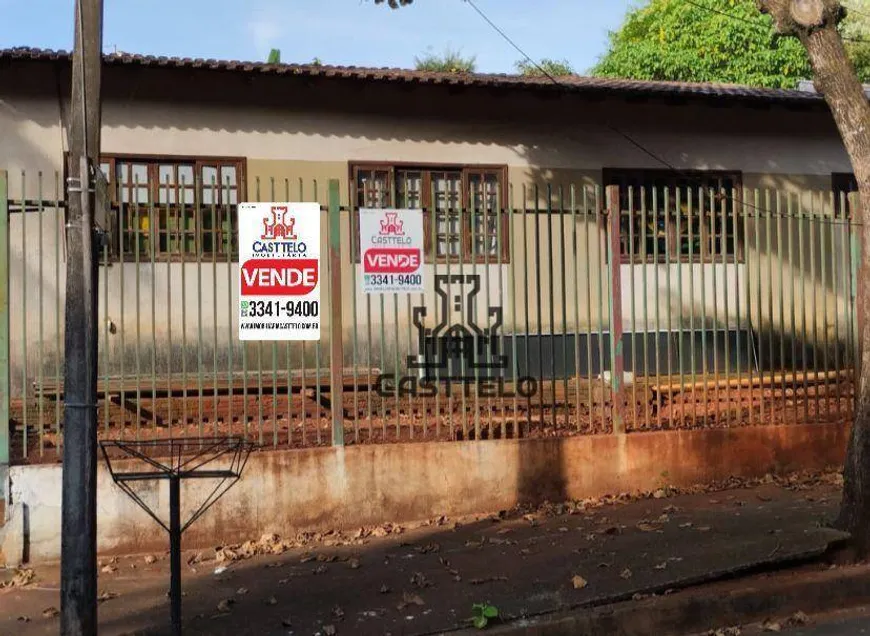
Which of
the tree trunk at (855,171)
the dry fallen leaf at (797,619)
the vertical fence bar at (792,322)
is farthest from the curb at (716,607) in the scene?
the vertical fence bar at (792,322)

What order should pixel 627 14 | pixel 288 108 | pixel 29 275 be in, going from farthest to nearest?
pixel 627 14 < pixel 288 108 < pixel 29 275

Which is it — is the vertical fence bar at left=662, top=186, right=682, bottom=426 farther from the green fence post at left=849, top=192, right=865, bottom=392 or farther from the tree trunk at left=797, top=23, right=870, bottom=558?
the green fence post at left=849, top=192, right=865, bottom=392

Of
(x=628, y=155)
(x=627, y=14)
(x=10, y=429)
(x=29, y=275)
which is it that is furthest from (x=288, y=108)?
(x=627, y=14)

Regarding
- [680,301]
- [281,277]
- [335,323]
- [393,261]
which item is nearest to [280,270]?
[281,277]

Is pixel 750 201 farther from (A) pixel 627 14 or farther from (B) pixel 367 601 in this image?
(A) pixel 627 14

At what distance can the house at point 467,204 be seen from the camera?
7.44 metres

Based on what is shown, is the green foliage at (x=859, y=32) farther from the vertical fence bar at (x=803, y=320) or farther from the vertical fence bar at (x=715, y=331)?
the vertical fence bar at (x=715, y=331)

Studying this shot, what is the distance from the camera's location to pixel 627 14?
2806 centimetres

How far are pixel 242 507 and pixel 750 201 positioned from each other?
5285mm

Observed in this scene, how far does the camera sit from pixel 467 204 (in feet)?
31.8

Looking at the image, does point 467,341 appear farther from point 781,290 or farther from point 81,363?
point 81,363

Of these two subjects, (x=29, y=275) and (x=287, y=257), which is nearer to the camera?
(x=287, y=257)

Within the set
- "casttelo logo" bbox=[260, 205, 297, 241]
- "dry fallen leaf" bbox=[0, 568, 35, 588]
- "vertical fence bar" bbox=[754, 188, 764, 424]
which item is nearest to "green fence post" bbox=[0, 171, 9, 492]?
"dry fallen leaf" bbox=[0, 568, 35, 588]

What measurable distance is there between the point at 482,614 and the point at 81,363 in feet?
8.38
